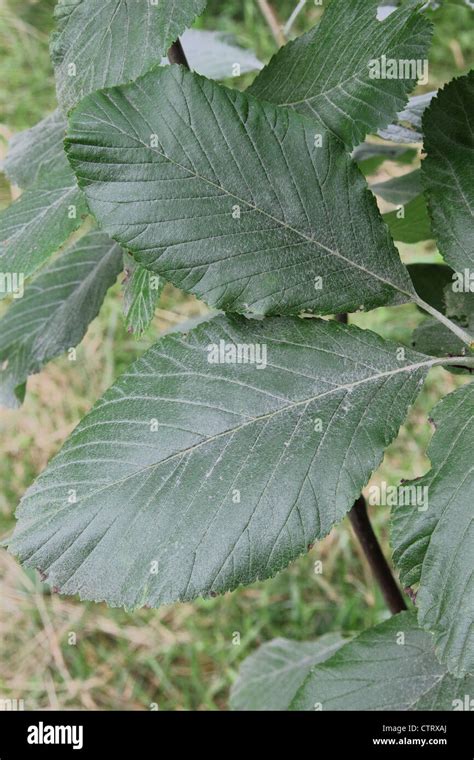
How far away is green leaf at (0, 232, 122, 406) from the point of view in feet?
2.84

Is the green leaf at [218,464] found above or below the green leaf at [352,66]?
below

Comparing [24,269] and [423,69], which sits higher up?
[423,69]

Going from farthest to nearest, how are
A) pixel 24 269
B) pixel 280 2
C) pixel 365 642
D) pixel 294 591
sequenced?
pixel 280 2, pixel 294 591, pixel 365 642, pixel 24 269

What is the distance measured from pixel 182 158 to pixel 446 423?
23 centimetres

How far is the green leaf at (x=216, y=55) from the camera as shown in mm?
923

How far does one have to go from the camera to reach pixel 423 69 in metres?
0.62

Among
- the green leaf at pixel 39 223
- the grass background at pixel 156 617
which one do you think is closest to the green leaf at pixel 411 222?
the green leaf at pixel 39 223

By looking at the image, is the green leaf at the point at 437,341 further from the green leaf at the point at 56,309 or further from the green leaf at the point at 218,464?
the green leaf at the point at 56,309

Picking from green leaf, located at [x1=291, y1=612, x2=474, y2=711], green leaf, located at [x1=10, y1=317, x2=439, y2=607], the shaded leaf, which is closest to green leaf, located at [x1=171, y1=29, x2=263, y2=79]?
the shaded leaf

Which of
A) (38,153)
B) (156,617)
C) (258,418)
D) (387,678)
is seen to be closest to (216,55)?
(38,153)

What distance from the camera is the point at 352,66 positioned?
2.00 feet

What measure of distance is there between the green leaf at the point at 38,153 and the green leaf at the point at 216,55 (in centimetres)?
17
